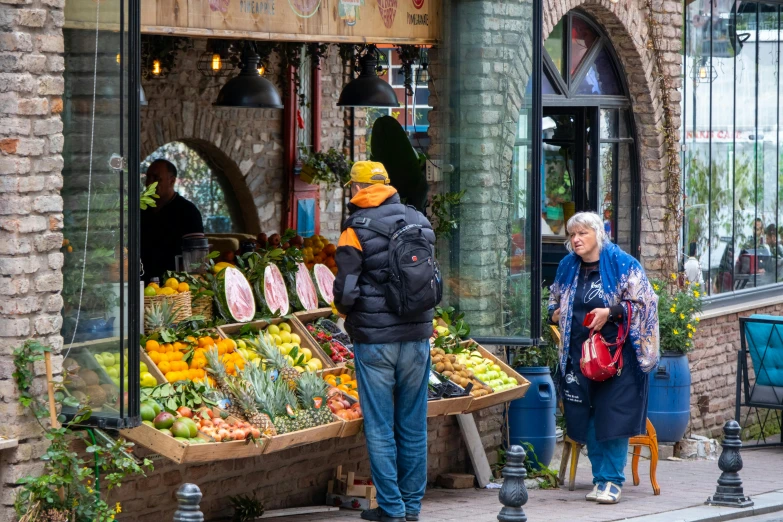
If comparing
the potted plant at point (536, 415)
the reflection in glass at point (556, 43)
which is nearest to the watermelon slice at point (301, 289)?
the potted plant at point (536, 415)

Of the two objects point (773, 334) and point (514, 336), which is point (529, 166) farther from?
point (773, 334)

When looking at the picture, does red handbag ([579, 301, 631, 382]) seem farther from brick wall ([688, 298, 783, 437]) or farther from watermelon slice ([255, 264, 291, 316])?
brick wall ([688, 298, 783, 437])

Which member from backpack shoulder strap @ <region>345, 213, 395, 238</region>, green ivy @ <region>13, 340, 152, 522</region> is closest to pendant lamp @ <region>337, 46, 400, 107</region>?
backpack shoulder strap @ <region>345, 213, 395, 238</region>

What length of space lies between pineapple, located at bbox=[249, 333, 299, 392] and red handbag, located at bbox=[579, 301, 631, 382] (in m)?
1.84

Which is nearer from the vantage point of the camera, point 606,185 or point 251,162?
point 606,185

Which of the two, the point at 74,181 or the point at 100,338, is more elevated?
the point at 74,181

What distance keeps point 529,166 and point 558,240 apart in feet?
9.53

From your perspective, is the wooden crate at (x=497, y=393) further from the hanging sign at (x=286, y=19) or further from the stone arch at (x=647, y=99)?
the stone arch at (x=647, y=99)

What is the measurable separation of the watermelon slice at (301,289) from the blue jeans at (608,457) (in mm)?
1985

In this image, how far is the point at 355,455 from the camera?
9125 mm

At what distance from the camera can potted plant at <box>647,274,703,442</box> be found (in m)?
11.2

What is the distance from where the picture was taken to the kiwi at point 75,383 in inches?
273

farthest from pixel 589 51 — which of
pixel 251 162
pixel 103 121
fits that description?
pixel 103 121

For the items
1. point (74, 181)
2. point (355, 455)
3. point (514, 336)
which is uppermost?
point (74, 181)
